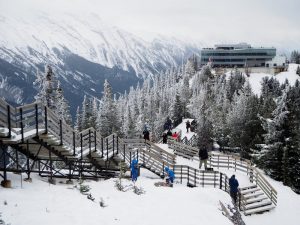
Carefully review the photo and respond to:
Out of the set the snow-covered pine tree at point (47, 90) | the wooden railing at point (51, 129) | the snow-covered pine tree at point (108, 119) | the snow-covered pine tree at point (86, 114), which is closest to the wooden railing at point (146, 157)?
the wooden railing at point (51, 129)

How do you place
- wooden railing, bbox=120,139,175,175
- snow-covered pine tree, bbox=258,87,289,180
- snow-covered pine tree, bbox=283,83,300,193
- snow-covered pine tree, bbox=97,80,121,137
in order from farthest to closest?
snow-covered pine tree, bbox=97,80,121,137 → snow-covered pine tree, bbox=258,87,289,180 → snow-covered pine tree, bbox=283,83,300,193 → wooden railing, bbox=120,139,175,175

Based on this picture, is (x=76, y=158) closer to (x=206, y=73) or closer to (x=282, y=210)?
(x=282, y=210)

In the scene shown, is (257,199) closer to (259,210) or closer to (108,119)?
(259,210)

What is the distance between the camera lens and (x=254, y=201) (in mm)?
22109

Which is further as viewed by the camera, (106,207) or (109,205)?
(109,205)

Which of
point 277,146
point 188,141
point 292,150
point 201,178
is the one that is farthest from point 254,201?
point 188,141

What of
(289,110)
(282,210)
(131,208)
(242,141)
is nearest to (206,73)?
(242,141)

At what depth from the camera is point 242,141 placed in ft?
144

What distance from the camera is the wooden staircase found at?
69.7 feet

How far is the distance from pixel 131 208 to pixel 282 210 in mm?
12619

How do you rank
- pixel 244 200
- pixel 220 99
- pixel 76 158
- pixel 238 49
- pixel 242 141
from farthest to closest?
pixel 238 49
pixel 220 99
pixel 242 141
pixel 244 200
pixel 76 158

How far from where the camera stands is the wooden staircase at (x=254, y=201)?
21.2 meters

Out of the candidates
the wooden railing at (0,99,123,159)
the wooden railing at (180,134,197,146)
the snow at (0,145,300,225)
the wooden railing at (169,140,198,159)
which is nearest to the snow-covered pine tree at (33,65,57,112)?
the wooden railing at (180,134,197,146)

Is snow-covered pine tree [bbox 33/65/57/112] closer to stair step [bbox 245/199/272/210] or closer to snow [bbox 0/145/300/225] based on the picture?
snow [bbox 0/145/300/225]
